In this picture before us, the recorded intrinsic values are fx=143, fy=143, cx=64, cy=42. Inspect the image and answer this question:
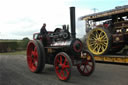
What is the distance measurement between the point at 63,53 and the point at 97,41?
489 cm

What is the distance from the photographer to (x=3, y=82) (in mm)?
4527

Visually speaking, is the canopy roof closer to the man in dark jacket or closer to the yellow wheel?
the yellow wheel

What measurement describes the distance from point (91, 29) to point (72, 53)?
493 cm

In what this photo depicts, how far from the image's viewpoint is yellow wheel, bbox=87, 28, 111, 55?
827 centimetres

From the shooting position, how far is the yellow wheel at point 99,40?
827 cm

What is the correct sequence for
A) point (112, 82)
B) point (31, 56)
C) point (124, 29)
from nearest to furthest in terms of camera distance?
point (112, 82), point (31, 56), point (124, 29)

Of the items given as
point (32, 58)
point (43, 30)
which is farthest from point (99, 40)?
point (32, 58)

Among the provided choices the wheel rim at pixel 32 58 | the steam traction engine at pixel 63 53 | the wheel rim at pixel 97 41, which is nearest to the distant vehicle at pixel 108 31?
the wheel rim at pixel 97 41

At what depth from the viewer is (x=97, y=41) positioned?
8883mm

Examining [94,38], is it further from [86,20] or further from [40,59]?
[40,59]

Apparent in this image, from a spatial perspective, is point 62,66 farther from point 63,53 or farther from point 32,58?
point 32,58

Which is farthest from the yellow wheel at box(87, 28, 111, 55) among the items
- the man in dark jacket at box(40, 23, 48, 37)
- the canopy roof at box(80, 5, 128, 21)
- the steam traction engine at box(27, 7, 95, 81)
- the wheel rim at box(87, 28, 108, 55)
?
the man in dark jacket at box(40, 23, 48, 37)

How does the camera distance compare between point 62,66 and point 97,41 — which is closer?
point 62,66

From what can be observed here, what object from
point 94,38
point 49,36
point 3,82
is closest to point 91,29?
point 94,38
